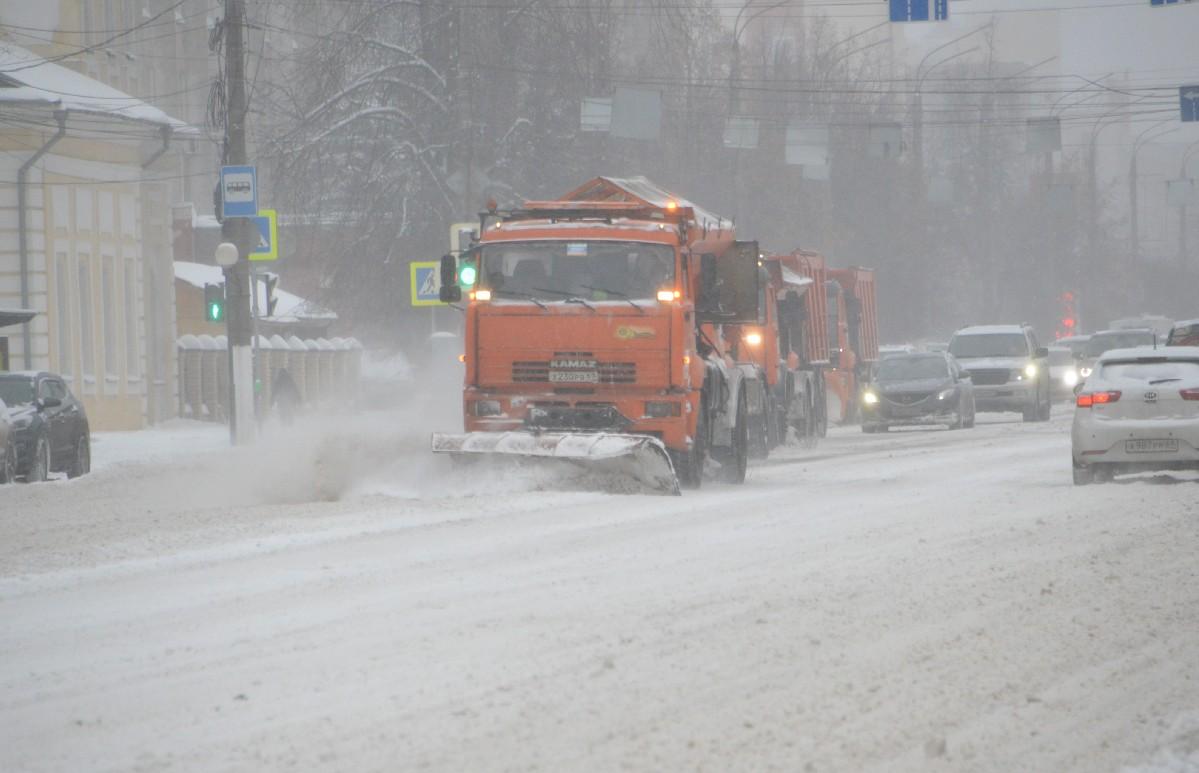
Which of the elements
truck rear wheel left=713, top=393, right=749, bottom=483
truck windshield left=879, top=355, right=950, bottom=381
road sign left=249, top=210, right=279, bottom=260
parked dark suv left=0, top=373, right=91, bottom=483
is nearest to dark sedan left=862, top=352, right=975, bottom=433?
truck windshield left=879, top=355, right=950, bottom=381

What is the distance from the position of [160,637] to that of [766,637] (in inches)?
119

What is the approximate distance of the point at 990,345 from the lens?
4022 cm

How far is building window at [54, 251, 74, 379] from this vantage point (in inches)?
1516

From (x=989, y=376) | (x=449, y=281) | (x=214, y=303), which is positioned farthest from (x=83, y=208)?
(x=449, y=281)

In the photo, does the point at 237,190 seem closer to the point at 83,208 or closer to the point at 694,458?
the point at 83,208

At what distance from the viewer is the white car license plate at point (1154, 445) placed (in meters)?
18.8

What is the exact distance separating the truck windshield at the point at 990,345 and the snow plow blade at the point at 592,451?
23086mm

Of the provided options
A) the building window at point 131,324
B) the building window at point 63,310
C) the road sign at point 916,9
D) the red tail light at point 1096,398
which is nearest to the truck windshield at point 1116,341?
the road sign at point 916,9

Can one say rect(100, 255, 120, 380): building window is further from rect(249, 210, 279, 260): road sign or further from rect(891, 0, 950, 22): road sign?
rect(891, 0, 950, 22): road sign

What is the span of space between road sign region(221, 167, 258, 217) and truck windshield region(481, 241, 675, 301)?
A: 1122 cm

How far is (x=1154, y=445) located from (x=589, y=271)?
5894mm

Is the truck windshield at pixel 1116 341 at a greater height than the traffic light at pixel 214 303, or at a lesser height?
lesser

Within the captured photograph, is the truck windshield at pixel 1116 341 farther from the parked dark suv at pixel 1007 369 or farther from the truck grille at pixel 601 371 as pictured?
the truck grille at pixel 601 371

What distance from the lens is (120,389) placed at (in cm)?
4119
